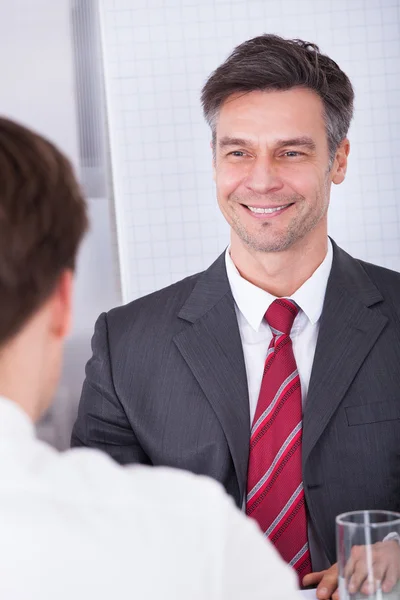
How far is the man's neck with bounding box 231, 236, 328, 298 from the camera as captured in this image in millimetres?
2201

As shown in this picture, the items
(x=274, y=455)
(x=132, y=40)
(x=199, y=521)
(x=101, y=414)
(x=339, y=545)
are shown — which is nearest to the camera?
(x=199, y=521)

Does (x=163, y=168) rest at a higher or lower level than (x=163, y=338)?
higher

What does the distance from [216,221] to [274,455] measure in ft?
3.23

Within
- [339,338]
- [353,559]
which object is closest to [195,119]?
[339,338]

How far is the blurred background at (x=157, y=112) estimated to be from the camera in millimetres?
2689

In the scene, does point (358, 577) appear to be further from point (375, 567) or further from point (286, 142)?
point (286, 142)

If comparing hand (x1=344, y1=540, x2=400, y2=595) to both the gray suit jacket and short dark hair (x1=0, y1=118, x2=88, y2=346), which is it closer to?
short dark hair (x1=0, y1=118, x2=88, y2=346)

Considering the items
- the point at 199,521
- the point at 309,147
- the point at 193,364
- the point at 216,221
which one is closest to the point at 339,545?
the point at 199,521

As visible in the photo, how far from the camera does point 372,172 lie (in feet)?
8.96

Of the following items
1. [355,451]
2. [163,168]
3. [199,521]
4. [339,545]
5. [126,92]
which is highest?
[126,92]

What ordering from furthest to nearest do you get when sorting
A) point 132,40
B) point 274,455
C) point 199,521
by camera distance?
point 132,40, point 274,455, point 199,521

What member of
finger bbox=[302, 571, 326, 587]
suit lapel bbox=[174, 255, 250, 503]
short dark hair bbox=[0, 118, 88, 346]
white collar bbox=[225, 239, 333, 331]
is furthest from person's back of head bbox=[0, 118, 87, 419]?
white collar bbox=[225, 239, 333, 331]

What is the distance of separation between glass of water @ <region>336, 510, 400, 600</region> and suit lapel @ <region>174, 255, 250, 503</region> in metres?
0.76

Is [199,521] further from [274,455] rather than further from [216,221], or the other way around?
[216,221]
